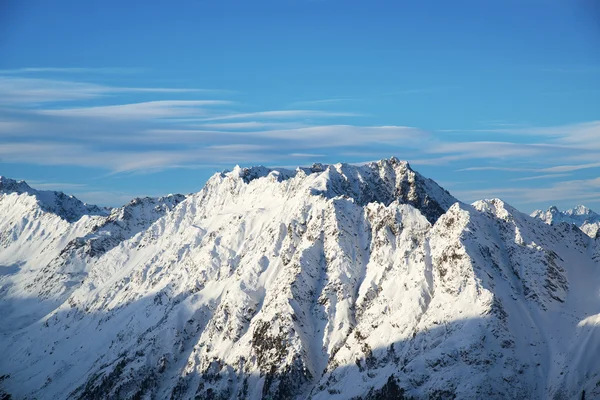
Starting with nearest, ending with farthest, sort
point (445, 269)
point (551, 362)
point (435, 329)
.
Answer: point (551, 362)
point (435, 329)
point (445, 269)

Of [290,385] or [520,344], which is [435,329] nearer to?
[520,344]

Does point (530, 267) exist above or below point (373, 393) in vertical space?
above

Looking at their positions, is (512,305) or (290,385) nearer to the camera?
(512,305)

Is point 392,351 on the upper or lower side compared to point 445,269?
lower

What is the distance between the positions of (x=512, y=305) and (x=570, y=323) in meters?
13.5

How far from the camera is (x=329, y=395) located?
605 ft

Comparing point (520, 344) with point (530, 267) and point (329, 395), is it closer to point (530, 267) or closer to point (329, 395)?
point (530, 267)

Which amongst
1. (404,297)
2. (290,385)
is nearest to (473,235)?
(404,297)

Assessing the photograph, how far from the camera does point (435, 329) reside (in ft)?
582

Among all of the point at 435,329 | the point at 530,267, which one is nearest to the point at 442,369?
the point at 435,329

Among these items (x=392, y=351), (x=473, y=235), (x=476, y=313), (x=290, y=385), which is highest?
(x=473, y=235)

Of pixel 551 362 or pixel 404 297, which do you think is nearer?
pixel 551 362

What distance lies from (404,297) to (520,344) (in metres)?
35.3

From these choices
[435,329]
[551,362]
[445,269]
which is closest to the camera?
[551,362]
